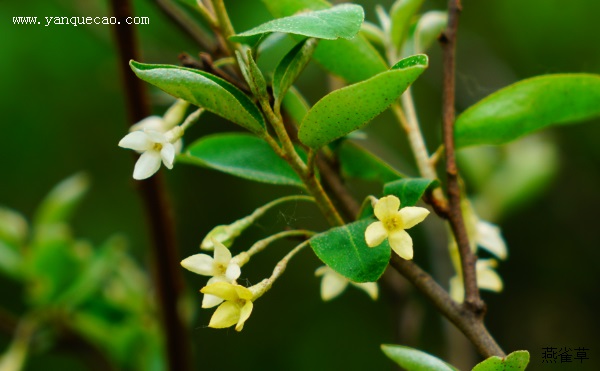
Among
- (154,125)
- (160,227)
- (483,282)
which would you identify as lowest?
(483,282)

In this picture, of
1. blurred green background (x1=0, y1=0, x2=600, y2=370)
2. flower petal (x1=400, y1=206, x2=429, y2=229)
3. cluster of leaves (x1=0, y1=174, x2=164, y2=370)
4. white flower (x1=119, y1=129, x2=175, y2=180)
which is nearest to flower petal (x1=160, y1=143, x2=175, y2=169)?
white flower (x1=119, y1=129, x2=175, y2=180)

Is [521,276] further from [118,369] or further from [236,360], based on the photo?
[118,369]

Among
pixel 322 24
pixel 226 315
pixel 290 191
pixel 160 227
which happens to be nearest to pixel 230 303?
pixel 226 315

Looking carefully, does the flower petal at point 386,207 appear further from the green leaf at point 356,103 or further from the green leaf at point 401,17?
the green leaf at point 401,17

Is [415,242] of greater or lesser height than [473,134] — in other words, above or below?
below

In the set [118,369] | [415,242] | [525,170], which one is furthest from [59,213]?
[415,242]

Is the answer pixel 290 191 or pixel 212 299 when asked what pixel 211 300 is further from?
pixel 290 191
